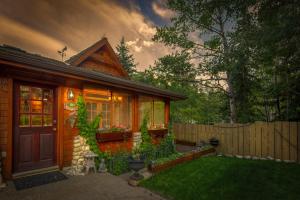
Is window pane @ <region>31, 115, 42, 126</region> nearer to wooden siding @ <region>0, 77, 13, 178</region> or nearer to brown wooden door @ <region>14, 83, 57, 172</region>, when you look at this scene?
brown wooden door @ <region>14, 83, 57, 172</region>

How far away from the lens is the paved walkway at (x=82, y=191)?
3467mm

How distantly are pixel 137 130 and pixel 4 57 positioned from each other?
4585 mm

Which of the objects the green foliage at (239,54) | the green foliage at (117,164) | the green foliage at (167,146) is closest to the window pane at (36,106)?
the green foliage at (117,164)

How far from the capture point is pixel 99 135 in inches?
218

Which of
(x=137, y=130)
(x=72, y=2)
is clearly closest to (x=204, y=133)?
(x=137, y=130)

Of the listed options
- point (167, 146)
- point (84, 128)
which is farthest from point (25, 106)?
point (167, 146)

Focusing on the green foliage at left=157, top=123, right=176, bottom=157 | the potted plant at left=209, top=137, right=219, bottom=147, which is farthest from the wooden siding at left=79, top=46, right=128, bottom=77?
the potted plant at left=209, top=137, right=219, bottom=147

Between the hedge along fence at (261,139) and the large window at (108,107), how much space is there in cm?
447

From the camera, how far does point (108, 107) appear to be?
7.18 metres

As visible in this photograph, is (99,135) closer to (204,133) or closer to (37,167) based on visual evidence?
(37,167)

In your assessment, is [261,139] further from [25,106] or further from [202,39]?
[25,106]

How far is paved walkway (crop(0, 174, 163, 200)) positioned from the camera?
3.47 metres

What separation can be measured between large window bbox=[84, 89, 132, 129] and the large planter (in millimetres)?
380

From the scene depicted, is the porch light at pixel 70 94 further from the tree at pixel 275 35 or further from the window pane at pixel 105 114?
the tree at pixel 275 35
